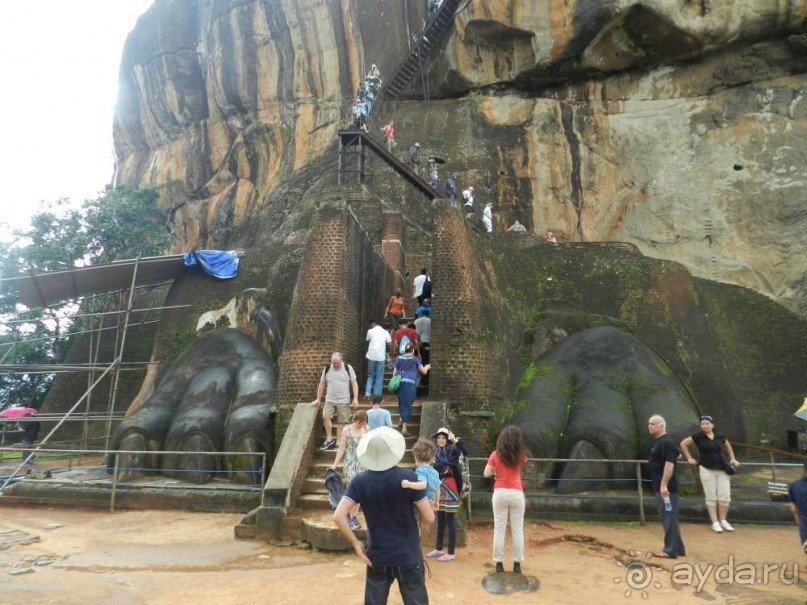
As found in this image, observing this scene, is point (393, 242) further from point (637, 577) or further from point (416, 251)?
point (637, 577)

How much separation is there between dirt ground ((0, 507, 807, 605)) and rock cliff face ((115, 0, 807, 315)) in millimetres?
12265

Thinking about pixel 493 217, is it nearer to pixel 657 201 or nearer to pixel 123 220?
pixel 657 201

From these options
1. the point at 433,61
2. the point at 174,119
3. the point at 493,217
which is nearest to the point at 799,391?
the point at 493,217

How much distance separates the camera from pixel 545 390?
10.4m

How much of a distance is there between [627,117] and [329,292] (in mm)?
17640

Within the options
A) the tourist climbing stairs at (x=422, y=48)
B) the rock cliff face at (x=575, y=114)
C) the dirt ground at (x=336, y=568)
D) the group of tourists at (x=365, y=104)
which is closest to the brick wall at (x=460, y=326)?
the dirt ground at (x=336, y=568)

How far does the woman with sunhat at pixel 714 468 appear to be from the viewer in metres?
7.27

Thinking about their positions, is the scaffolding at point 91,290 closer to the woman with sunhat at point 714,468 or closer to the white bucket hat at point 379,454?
the white bucket hat at point 379,454

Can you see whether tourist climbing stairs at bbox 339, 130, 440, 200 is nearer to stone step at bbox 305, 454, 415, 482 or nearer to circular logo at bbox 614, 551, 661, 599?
stone step at bbox 305, 454, 415, 482

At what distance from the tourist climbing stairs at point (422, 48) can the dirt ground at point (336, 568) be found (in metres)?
20.6

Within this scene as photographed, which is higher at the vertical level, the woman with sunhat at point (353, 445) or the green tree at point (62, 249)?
the green tree at point (62, 249)

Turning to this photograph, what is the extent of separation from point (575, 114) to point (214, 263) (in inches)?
626

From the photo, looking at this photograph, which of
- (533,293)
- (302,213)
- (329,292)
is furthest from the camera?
(302,213)

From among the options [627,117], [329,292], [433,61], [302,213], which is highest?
[433,61]
